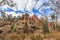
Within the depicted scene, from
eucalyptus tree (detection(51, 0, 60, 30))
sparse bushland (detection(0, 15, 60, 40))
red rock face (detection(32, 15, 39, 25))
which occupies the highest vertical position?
eucalyptus tree (detection(51, 0, 60, 30))

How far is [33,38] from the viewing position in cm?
270

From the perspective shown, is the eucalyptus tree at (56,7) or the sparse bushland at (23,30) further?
the eucalyptus tree at (56,7)

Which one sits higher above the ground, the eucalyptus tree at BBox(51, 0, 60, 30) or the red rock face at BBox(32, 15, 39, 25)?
the eucalyptus tree at BBox(51, 0, 60, 30)

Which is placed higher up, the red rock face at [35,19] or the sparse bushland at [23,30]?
the red rock face at [35,19]

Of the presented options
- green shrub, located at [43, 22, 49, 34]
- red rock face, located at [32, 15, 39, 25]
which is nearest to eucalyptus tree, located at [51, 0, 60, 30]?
green shrub, located at [43, 22, 49, 34]

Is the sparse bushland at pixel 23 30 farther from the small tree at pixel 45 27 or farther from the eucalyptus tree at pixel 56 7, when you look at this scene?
the eucalyptus tree at pixel 56 7

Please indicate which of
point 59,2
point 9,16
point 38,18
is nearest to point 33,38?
point 38,18

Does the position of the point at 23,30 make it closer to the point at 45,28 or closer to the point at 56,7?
the point at 45,28

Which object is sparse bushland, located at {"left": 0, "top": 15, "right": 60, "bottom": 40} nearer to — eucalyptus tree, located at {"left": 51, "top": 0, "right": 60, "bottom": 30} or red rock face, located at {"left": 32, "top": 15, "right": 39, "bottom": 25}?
red rock face, located at {"left": 32, "top": 15, "right": 39, "bottom": 25}

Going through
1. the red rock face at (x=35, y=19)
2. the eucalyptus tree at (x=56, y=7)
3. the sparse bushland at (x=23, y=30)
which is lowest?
the sparse bushland at (x=23, y=30)

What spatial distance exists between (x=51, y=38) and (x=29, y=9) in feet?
1.92

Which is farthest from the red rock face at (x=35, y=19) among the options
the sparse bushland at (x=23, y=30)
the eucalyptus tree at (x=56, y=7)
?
the eucalyptus tree at (x=56, y=7)

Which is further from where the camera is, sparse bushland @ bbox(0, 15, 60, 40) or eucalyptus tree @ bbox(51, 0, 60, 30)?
eucalyptus tree @ bbox(51, 0, 60, 30)

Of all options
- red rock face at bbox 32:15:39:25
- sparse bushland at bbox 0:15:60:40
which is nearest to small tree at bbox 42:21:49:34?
sparse bushland at bbox 0:15:60:40
